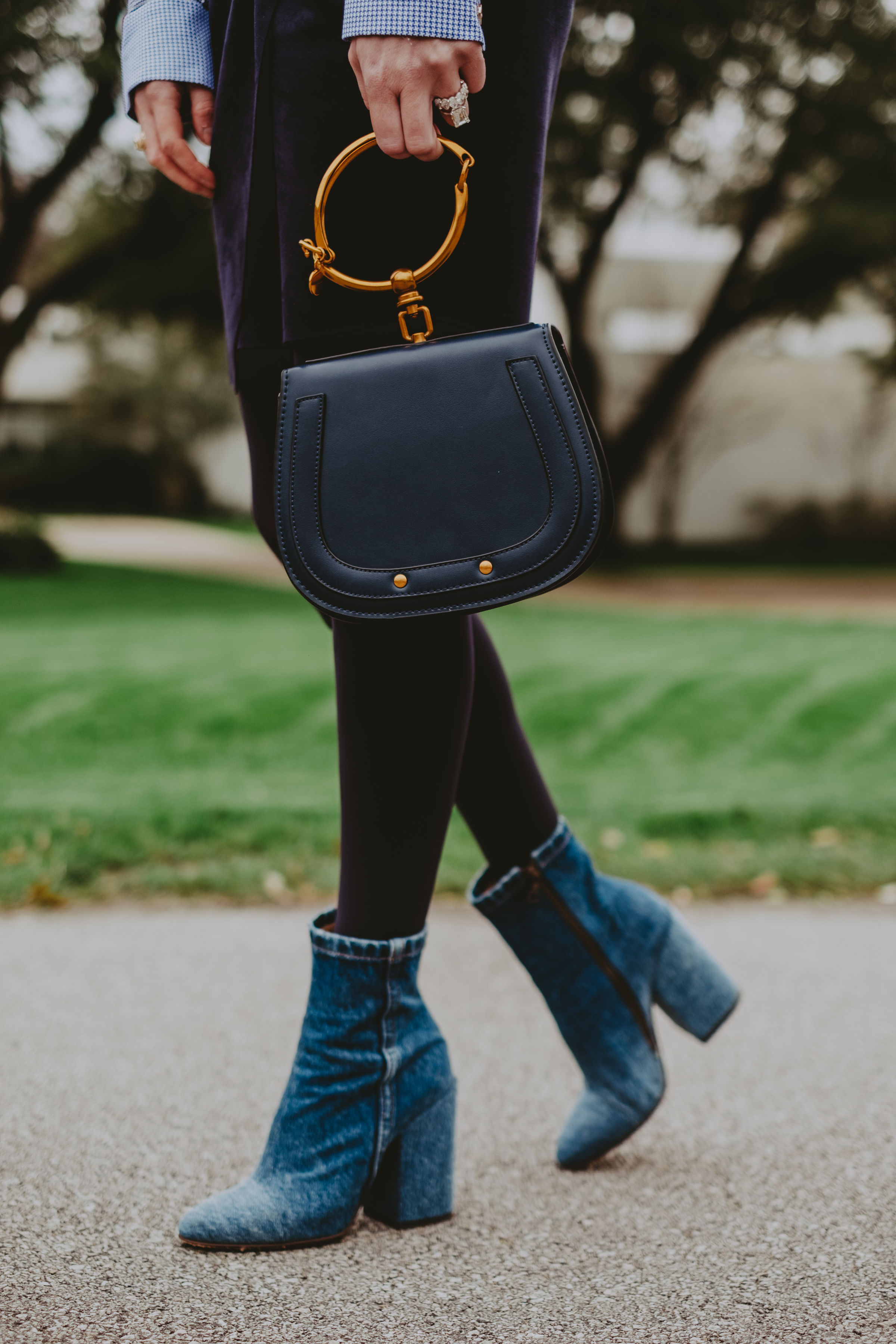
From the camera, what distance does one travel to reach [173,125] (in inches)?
46.7

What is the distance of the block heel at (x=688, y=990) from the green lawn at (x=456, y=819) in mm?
1188

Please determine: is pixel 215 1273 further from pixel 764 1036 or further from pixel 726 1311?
pixel 764 1036

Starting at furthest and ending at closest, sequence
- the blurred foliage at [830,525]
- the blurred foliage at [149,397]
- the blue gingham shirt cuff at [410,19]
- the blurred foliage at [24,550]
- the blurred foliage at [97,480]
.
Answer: the blurred foliage at [97,480] → the blurred foliage at [149,397] → the blurred foliage at [830,525] → the blurred foliage at [24,550] → the blue gingham shirt cuff at [410,19]

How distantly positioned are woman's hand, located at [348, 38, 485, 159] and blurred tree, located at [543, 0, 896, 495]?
30.7ft

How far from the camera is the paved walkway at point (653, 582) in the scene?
35.0 feet

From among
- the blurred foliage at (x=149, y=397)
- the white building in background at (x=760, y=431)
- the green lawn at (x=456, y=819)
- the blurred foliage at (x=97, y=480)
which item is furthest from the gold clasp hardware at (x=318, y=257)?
the blurred foliage at (x=97, y=480)

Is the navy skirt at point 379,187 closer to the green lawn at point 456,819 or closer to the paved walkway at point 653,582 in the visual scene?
the green lawn at point 456,819

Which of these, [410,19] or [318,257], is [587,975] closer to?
[318,257]

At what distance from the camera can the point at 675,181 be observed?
560 inches

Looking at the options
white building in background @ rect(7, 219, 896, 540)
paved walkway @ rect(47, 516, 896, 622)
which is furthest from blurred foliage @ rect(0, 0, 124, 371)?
white building in background @ rect(7, 219, 896, 540)

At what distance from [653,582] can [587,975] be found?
478 inches

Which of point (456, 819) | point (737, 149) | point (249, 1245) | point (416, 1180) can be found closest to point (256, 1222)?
point (249, 1245)

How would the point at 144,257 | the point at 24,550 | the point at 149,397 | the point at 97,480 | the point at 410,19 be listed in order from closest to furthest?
the point at 410,19
the point at 24,550
the point at 144,257
the point at 149,397
the point at 97,480

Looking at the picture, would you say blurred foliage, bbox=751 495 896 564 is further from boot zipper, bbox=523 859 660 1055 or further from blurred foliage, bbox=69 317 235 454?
boot zipper, bbox=523 859 660 1055
